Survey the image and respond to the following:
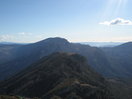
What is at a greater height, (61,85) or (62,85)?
(62,85)

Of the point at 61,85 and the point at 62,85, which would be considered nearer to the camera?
the point at 62,85

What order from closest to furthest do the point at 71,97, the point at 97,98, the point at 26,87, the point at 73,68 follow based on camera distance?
the point at 71,97
the point at 97,98
the point at 26,87
the point at 73,68

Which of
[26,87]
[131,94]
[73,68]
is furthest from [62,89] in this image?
[131,94]

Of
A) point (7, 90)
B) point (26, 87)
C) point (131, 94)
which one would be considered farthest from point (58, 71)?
point (131, 94)

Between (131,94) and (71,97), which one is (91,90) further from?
(131,94)

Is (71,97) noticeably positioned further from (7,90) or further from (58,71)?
(7,90)

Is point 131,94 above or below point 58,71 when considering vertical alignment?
below

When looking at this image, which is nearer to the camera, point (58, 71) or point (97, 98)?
point (97, 98)

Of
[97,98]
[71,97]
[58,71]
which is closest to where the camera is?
[71,97]

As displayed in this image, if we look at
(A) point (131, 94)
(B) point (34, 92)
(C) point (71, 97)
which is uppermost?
(C) point (71, 97)
